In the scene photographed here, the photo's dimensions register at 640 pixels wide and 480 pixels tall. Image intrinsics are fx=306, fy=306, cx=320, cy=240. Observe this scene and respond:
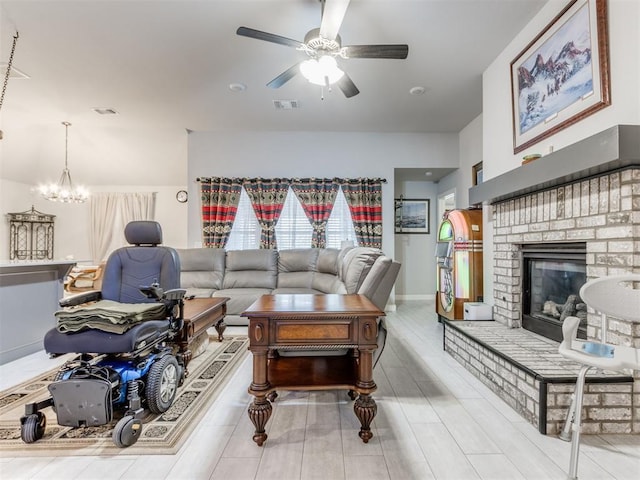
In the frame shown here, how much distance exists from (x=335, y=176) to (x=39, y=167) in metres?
5.98

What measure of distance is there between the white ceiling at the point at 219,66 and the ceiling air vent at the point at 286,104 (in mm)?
80

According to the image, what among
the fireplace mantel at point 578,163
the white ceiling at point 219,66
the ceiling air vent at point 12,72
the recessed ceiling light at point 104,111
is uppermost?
the recessed ceiling light at point 104,111

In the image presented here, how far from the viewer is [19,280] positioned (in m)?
2.85

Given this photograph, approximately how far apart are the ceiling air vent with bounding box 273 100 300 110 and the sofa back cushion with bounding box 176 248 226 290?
88.3 inches

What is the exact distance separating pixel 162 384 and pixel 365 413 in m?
1.25

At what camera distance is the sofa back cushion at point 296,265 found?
4434 mm

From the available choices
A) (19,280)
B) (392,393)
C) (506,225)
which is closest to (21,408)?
(19,280)

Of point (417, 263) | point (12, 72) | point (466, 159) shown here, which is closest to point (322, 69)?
point (466, 159)

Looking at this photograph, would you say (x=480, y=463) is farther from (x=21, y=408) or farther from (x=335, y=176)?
(x=335, y=176)

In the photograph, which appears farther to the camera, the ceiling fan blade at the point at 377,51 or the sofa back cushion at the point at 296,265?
the sofa back cushion at the point at 296,265

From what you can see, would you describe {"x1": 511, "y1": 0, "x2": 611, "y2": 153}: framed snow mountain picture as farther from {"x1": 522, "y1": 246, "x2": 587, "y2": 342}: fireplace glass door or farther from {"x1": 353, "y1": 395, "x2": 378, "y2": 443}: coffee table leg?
{"x1": 353, "y1": 395, "x2": 378, "y2": 443}: coffee table leg

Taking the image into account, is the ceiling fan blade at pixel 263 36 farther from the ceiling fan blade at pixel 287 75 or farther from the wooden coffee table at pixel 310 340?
the wooden coffee table at pixel 310 340

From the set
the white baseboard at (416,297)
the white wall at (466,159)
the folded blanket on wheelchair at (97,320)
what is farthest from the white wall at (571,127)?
the folded blanket on wheelchair at (97,320)

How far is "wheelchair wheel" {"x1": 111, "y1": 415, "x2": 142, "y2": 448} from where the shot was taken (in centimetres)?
155
